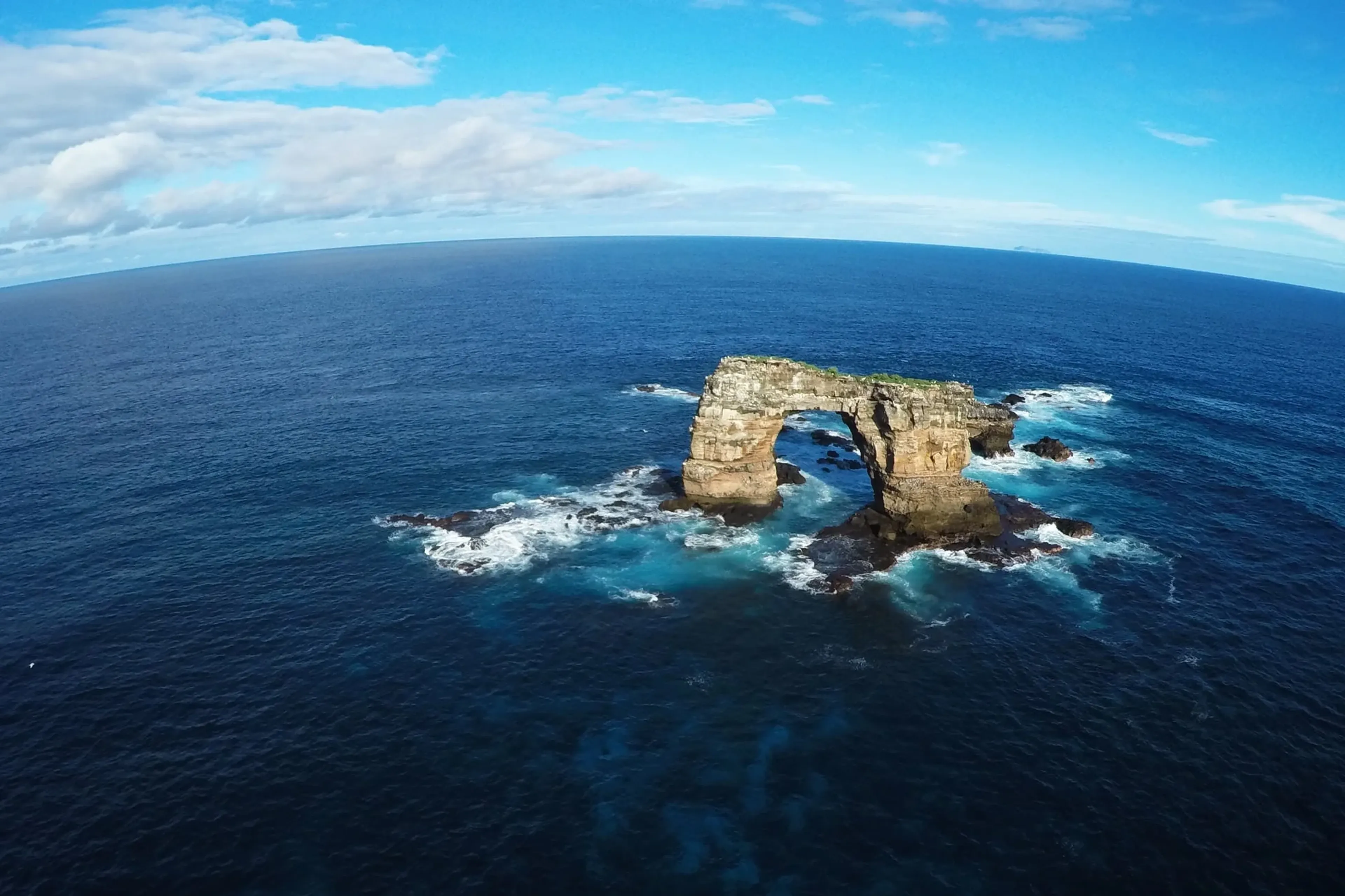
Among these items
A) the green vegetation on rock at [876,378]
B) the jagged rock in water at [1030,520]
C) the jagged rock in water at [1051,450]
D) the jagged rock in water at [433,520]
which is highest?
the green vegetation on rock at [876,378]

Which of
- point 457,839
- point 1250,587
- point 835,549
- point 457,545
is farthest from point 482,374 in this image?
point 1250,587

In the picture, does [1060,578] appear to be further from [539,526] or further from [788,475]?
[539,526]

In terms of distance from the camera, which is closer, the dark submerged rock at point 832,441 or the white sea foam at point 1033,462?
the white sea foam at point 1033,462

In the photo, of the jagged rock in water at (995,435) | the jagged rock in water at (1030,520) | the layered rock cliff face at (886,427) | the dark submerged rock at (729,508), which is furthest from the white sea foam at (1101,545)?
the dark submerged rock at (729,508)

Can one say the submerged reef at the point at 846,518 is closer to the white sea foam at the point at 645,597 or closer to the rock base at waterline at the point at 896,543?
the rock base at waterline at the point at 896,543

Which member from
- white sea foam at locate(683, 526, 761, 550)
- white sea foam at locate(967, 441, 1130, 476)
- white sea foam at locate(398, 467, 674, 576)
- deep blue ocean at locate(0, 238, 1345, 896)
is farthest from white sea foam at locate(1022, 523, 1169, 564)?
white sea foam at locate(398, 467, 674, 576)

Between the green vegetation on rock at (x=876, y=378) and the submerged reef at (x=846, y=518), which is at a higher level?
the green vegetation on rock at (x=876, y=378)

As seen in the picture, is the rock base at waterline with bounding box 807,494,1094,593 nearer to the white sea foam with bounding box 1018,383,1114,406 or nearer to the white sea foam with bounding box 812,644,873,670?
the white sea foam with bounding box 812,644,873,670

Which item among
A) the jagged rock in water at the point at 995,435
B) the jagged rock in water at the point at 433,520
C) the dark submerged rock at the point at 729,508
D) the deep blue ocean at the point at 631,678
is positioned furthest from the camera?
the jagged rock in water at the point at 995,435
